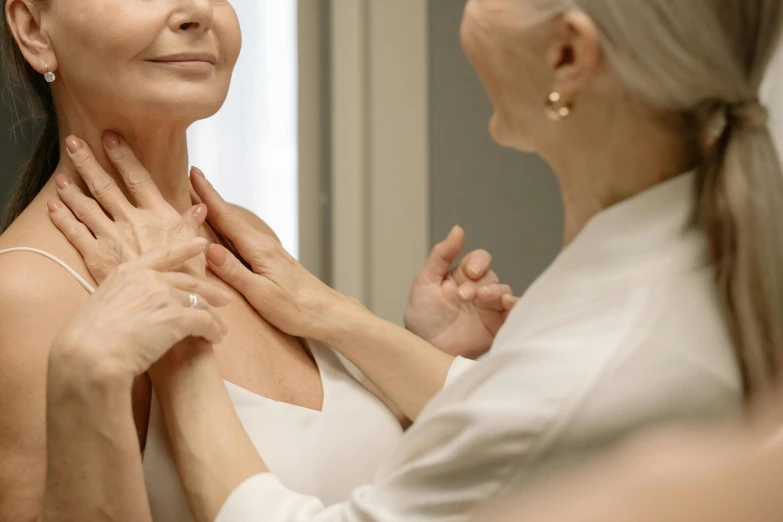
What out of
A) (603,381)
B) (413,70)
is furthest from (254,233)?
(413,70)

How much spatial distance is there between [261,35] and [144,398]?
120 centimetres

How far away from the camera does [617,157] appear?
0.84 m

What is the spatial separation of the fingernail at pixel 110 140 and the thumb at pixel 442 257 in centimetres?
51

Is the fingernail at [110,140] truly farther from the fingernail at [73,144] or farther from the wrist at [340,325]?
the wrist at [340,325]

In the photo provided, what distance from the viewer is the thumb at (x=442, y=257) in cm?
146

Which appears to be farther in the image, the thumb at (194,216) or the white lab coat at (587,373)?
the thumb at (194,216)

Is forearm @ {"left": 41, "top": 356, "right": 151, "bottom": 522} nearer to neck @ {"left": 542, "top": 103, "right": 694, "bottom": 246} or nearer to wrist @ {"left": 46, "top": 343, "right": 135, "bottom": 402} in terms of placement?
wrist @ {"left": 46, "top": 343, "right": 135, "bottom": 402}

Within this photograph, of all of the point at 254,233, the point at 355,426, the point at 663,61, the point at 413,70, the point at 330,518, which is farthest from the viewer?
the point at 413,70

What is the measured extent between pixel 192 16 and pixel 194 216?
245 mm

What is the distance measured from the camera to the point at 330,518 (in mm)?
873

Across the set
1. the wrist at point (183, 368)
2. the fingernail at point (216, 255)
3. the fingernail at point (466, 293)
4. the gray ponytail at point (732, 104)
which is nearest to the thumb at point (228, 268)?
the fingernail at point (216, 255)

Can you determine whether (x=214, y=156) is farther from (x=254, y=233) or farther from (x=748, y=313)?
(x=748, y=313)

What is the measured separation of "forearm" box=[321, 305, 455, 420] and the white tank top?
0.05 m

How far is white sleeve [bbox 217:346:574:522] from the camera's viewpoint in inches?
30.2
